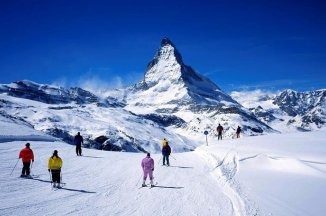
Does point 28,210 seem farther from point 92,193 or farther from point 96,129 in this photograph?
point 96,129

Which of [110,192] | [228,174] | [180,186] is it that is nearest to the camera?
[110,192]

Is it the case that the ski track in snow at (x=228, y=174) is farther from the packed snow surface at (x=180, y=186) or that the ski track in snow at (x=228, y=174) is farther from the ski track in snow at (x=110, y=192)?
the ski track in snow at (x=110, y=192)

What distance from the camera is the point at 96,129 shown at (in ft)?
634

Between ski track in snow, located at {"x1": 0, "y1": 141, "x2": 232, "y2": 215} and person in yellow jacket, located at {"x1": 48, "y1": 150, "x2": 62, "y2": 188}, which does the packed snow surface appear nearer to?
ski track in snow, located at {"x1": 0, "y1": 141, "x2": 232, "y2": 215}

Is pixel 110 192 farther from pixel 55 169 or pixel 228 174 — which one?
pixel 228 174

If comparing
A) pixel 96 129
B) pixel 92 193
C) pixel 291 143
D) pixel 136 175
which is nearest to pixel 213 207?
pixel 92 193

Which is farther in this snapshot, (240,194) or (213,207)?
(240,194)

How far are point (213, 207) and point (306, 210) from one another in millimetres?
4858

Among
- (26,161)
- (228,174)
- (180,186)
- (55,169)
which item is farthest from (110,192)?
(228,174)

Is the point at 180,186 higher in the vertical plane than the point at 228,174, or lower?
lower

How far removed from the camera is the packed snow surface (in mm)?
16344

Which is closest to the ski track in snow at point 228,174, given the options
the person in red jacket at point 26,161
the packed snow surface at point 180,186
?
the packed snow surface at point 180,186

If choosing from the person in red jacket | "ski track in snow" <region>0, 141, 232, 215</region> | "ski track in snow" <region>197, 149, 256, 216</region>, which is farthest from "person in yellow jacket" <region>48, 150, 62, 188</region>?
"ski track in snow" <region>197, 149, 256, 216</region>

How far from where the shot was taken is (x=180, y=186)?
838 inches
